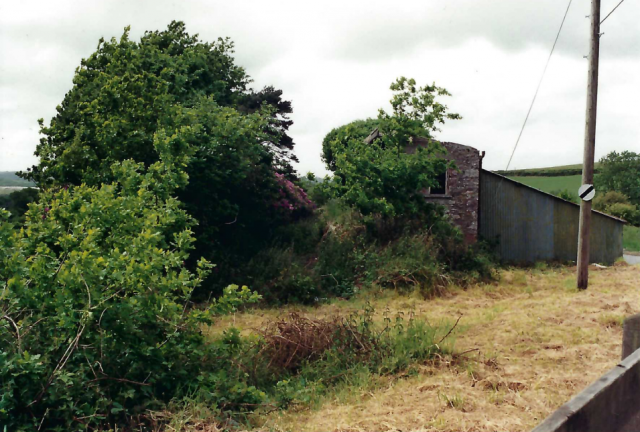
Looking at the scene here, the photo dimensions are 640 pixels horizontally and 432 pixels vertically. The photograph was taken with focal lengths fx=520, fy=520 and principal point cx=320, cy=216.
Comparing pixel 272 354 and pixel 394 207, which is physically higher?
pixel 394 207

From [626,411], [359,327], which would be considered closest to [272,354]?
[359,327]

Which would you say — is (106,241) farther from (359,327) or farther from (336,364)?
(359,327)

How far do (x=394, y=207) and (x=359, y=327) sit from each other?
819 cm

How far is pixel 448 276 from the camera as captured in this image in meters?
13.2

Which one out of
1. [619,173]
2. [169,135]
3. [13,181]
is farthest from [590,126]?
[619,173]

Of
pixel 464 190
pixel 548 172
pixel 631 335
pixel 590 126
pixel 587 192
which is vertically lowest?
pixel 631 335

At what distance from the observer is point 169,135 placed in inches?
436

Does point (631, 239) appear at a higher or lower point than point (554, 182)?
lower

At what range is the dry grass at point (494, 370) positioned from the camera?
481 centimetres

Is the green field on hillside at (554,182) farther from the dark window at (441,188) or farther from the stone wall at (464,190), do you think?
the stone wall at (464,190)

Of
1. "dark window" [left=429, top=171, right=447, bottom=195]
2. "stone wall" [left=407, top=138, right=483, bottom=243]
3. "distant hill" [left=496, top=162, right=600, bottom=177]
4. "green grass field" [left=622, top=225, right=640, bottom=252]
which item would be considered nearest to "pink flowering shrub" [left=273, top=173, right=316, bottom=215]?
"stone wall" [left=407, top=138, right=483, bottom=243]

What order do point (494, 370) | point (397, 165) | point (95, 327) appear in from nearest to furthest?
1. point (95, 327)
2. point (494, 370)
3. point (397, 165)

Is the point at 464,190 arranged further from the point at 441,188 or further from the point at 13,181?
the point at 13,181

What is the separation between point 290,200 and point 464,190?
242 inches
